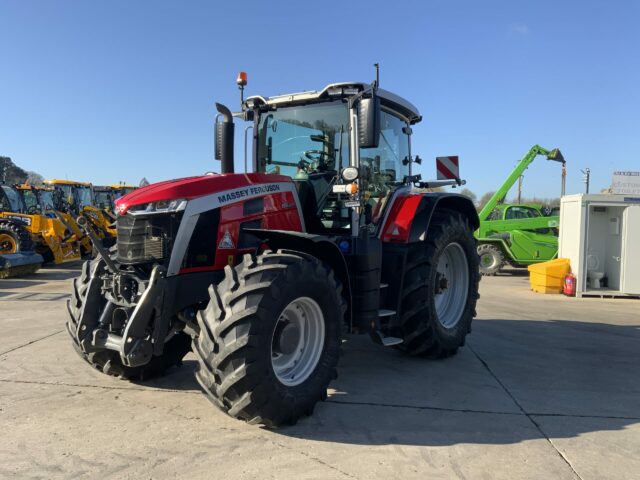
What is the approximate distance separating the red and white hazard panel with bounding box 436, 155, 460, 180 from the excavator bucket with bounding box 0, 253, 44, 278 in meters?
9.84

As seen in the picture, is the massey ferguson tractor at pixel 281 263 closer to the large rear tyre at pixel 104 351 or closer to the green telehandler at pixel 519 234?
the large rear tyre at pixel 104 351

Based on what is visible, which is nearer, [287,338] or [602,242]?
[287,338]

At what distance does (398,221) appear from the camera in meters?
4.84

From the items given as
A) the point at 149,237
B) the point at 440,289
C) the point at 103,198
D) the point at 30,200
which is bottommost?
the point at 440,289

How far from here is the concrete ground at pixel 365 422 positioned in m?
2.97

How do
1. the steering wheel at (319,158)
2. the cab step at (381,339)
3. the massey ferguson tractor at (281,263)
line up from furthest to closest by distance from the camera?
the steering wheel at (319,158)
the cab step at (381,339)
the massey ferguson tractor at (281,263)

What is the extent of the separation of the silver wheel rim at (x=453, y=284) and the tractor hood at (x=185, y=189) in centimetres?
273

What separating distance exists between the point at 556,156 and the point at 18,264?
46.7 feet

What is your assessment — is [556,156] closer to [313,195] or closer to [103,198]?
[313,195]

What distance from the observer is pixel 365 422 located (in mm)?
3592

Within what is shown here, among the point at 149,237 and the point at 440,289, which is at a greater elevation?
the point at 149,237

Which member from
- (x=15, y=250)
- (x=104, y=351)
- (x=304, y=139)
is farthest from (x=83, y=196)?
(x=104, y=351)

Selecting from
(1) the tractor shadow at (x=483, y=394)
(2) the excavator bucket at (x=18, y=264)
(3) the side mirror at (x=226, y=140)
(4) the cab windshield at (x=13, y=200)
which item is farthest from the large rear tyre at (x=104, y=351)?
(4) the cab windshield at (x=13, y=200)

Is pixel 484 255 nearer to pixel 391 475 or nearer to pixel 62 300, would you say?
pixel 62 300
